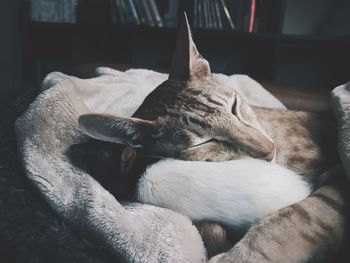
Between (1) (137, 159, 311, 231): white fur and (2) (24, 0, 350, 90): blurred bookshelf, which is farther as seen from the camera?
(2) (24, 0, 350, 90): blurred bookshelf

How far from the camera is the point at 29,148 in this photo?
2.67 ft

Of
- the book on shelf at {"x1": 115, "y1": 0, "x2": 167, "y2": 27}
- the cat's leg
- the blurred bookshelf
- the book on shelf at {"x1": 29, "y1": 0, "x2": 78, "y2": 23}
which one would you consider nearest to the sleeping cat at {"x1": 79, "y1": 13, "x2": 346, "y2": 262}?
the cat's leg

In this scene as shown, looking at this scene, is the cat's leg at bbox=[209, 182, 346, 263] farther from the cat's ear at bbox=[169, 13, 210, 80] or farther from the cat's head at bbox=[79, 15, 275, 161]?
the cat's ear at bbox=[169, 13, 210, 80]

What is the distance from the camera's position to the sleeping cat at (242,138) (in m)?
0.62

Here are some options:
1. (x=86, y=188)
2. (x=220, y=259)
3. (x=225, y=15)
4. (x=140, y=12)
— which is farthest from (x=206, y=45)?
(x=220, y=259)

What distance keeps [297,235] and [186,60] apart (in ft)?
1.48

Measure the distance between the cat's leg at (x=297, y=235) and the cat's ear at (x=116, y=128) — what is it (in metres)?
0.28

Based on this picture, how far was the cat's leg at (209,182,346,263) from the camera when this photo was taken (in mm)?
597

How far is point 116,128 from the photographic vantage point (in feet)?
2.39

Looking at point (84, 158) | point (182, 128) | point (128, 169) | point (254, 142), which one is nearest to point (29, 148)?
point (84, 158)

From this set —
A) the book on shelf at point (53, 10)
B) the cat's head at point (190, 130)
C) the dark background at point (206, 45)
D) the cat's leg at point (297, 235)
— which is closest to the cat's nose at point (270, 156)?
the cat's head at point (190, 130)

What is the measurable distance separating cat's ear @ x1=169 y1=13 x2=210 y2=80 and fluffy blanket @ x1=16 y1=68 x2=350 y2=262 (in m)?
0.21

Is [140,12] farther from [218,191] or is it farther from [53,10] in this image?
[218,191]

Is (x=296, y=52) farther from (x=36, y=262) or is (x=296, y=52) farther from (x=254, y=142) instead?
(x=36, y=262)
